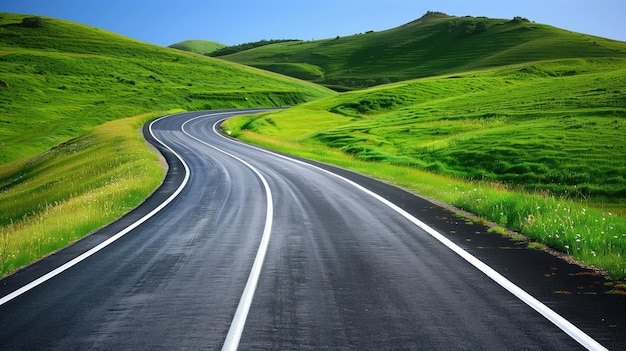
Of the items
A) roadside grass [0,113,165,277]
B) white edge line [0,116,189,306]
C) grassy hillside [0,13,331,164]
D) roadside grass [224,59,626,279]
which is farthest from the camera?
grassy hillside [0,13,331,164]

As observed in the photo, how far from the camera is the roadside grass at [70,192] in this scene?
10467 millimetres

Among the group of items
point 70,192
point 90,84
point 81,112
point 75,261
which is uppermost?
point 90,84

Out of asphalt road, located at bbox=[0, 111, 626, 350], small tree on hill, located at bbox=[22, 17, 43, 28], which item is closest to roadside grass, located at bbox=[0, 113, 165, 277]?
asphalt road, located at bbox=[0, 111, 626, 350]

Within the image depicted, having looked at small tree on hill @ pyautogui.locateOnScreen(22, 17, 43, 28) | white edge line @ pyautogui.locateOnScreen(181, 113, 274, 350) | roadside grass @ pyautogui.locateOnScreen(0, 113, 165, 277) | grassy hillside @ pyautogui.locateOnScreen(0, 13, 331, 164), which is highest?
small tree on hill @ pyautogui.locateOnScreen(22, 17, 43, 28)

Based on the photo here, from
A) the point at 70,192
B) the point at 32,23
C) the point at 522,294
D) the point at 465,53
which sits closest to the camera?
the point at 522,294

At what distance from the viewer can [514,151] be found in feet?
95.7

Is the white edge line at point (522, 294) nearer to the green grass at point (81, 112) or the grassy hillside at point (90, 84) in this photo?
the green grass at point (81, 112)

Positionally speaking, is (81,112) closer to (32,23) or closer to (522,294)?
(522,294)

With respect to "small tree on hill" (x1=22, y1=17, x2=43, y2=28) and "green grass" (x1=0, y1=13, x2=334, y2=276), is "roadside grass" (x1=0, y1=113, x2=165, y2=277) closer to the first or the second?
"green grass" (x1=0, y1=13, x2=334, y2=276)

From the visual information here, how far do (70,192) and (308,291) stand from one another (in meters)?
20.0

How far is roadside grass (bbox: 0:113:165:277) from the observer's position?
1047 centimetres

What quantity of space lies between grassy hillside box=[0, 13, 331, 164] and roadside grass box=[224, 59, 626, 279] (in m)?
21.6

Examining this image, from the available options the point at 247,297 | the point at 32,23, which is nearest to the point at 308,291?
the point at 247,297

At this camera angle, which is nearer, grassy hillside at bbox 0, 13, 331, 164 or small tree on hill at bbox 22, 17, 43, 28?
grassy hillside at bbox 0, 13, 331, 164
